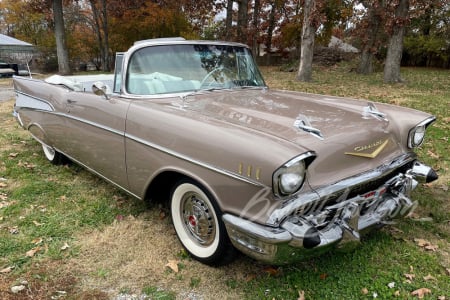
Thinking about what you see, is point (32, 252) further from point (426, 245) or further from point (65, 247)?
point (426, 245)

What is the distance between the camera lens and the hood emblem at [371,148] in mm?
2367

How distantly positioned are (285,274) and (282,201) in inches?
30.3

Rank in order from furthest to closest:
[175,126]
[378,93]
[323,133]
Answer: [378,93] < [175,126] < [323,133]

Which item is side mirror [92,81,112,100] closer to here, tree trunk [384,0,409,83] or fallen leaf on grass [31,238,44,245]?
fallen leaf on grass [31,238,44,245]

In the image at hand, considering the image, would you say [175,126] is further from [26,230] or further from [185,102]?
[26,230]

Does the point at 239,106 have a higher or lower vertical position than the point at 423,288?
higher

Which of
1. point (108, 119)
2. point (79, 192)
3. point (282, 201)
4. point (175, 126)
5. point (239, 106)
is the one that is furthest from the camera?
point (79, 192)

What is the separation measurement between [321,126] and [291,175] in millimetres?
612

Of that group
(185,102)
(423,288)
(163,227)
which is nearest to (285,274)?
(423,288)

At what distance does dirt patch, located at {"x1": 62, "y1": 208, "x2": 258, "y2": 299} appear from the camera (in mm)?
2434

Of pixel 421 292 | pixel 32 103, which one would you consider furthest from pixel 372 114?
pixel 32 103

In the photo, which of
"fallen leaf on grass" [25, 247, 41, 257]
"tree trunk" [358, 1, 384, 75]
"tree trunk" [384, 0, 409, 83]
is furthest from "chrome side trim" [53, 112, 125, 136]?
"tree trunk" [358, 1, 384, 75]

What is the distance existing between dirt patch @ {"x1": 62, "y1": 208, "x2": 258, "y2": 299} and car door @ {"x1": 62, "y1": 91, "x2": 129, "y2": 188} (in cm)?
48

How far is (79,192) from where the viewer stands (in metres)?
3.86
